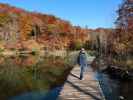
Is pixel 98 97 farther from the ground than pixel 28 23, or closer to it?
closer to it

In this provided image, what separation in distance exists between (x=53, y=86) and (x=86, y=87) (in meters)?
4.32

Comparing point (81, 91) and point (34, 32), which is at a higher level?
point (34, 32)

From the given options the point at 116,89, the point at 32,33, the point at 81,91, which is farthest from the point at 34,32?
the point at 81,91

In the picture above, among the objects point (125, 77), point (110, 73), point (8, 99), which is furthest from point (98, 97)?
point (110, 73)

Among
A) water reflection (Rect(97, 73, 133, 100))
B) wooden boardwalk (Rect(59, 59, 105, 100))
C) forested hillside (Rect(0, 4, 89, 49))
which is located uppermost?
forested hillside (Rect(0, 4, 89, 49))

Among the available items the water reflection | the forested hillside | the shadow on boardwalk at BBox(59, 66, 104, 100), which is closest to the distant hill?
the forested hillside

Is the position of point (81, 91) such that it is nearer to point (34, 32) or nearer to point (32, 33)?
point (34, 32)

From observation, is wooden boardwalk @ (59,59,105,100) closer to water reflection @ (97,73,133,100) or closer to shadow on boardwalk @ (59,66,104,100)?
shadow on boardwalk @ (59,66,104,100)

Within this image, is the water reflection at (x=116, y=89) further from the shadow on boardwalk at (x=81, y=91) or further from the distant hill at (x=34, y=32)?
the distant hill at (x=34, y=32)

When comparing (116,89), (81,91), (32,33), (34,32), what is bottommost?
(116,89)

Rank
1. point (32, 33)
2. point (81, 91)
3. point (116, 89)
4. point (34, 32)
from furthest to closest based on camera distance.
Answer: point (32, 33)
point (34, 32)
point (116, 89)
point (81, 91)

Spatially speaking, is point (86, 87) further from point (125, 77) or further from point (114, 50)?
point (114, 50)

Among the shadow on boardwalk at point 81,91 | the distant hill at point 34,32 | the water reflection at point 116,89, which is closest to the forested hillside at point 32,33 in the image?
the distant hill at point 34,32

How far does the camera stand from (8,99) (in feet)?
43.9
